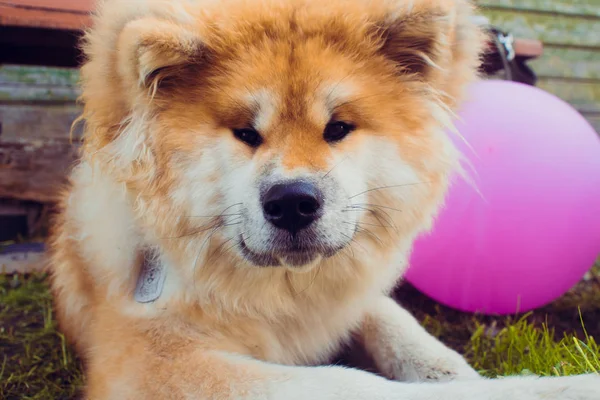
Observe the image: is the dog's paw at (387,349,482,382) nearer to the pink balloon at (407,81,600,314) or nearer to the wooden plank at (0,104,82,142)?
the pink balloon at (407,81,600,314)

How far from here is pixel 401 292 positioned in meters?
3.24

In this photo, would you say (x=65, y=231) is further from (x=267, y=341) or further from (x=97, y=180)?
(x=267, y=341)

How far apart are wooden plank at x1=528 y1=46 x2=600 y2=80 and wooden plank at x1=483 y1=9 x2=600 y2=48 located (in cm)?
7

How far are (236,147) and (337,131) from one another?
1.01ft

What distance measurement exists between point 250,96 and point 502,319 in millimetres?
1832

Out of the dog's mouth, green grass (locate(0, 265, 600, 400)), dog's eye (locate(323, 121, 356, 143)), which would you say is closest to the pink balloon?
green grass (locate(0, 265, 600, 400))

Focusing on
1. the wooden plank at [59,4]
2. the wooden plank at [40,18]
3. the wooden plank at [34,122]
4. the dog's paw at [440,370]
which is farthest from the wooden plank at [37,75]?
the dog's paw at [440,370]

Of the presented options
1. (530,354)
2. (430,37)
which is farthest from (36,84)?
(530,354)

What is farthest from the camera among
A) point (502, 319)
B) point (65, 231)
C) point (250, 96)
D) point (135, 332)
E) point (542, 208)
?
point (502, 319)

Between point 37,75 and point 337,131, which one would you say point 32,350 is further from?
point 37,75

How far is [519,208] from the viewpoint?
2441 millimetres

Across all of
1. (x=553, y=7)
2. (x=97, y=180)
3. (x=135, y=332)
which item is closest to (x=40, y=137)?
(x=97, y=180)

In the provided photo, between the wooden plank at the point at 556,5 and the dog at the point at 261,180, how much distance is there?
3606 millimetres

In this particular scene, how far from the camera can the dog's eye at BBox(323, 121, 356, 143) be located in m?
1.70
